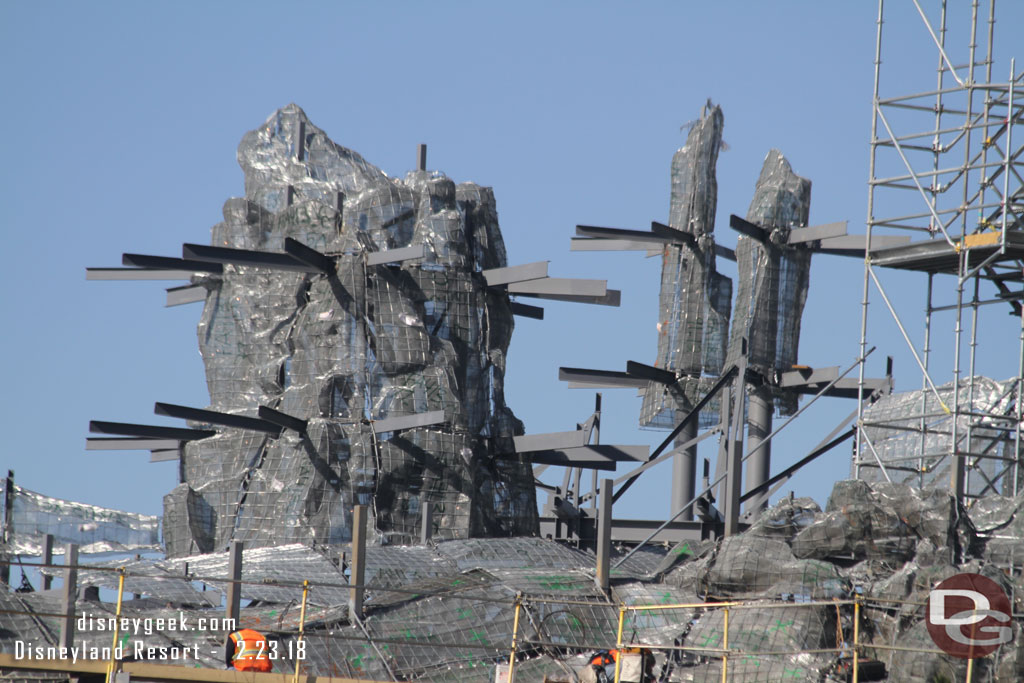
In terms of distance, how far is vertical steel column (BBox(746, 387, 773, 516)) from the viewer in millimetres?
31047

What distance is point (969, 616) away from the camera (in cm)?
1770

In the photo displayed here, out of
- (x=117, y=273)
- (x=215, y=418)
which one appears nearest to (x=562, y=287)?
(x=215, y=418)

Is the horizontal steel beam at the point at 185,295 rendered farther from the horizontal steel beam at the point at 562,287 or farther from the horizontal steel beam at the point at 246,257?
the horizontal steel beam at the point at 562,287

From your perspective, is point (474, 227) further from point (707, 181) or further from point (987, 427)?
point (987, 427)

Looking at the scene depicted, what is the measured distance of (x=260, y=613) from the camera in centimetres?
2275

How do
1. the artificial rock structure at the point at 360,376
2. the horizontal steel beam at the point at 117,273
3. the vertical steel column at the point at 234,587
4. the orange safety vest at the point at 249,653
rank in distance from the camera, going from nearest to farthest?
the orange safety vest at the point at 249,653 < the vertical steel column at the point at 234,587 < the artificial rock structure at the point at 360,376 < the horizontal steel beam at the point at 117,273

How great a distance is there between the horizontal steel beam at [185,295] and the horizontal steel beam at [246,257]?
472 cm

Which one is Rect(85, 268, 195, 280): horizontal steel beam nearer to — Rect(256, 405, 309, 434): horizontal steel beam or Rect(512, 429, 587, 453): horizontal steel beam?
Rect(256, 405, 309, 434): horizontal steel beam

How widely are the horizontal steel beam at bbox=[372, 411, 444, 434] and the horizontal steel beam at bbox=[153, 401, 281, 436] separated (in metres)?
1.67

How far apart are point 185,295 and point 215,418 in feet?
24.0

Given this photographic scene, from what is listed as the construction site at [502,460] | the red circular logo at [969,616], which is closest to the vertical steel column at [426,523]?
the construction site at [502,460]

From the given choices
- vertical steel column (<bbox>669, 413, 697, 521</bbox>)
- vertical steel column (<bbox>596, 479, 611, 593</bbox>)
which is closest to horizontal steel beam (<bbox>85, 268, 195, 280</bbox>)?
vertical steel column (<bbox>669, 413, 697, 521</bbox>)

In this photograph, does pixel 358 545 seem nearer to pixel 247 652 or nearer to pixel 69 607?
pixel 247 652

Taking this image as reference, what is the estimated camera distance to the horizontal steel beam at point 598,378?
31.6m
